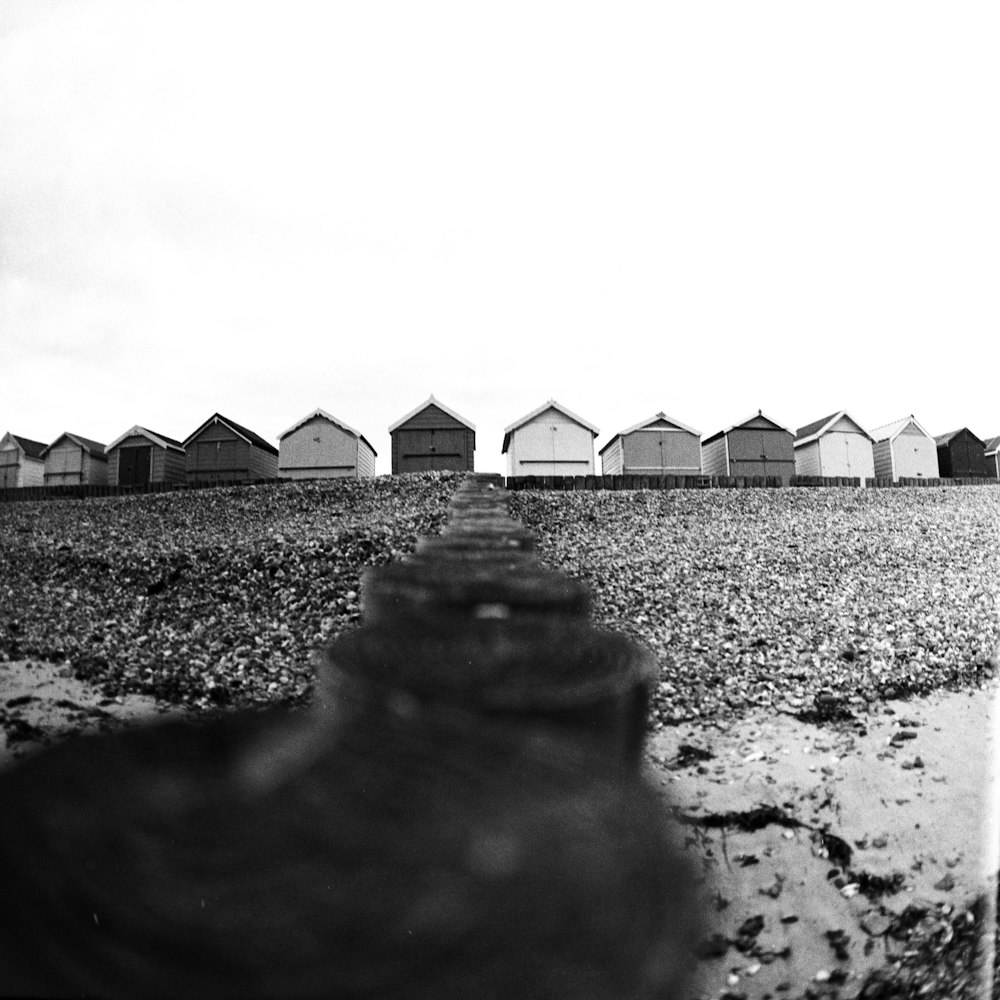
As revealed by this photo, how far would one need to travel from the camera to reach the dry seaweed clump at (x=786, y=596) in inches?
104

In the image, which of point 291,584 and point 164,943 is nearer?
point 164,943

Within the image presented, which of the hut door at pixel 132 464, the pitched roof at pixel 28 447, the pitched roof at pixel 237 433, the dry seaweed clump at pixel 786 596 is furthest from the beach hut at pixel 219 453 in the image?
the pitched roof at pixel 28 447

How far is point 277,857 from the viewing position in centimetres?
57

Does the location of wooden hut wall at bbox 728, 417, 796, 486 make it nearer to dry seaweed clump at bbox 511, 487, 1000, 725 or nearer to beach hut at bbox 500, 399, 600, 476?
beach hut at bbox 500, 399, 600, 476

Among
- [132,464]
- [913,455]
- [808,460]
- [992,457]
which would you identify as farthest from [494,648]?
[992,457]

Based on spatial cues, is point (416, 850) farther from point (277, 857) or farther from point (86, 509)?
point (86, 509)

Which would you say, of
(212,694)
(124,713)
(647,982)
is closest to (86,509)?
(212,694)

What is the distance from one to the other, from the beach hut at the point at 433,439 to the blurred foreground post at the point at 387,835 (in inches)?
341

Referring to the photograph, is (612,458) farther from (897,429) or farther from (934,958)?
(934,958)

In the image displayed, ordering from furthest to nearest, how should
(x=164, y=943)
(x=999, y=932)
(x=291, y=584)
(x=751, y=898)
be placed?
(x=291, y=584), (x=751, y=898), (x=999, y=932), (x=164, y=943)

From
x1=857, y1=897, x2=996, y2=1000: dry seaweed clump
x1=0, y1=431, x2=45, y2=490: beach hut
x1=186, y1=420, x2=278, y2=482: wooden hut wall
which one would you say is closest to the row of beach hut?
x1=186, y1=420, x2=278, y2=482: wooden hut wall

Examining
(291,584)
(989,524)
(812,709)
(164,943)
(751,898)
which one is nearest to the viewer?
(164,943)

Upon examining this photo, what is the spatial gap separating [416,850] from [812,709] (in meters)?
2.30

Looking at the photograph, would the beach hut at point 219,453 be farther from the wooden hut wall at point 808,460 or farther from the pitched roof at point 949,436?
the pitched roof at point 949,436
